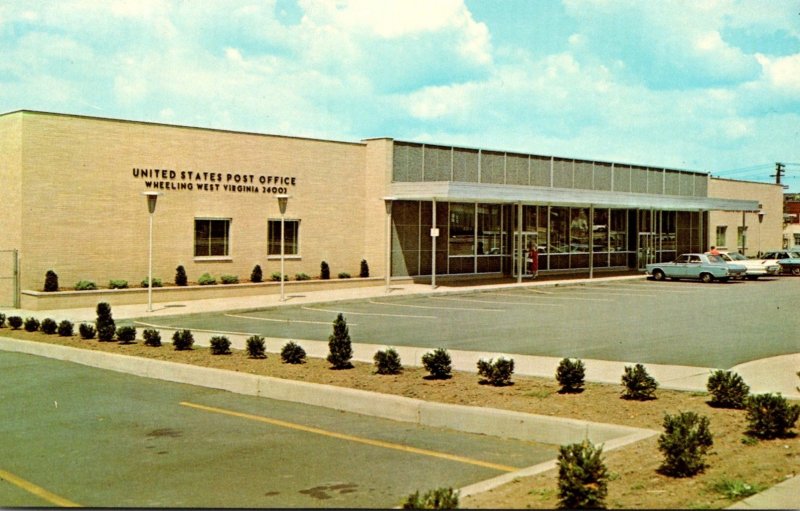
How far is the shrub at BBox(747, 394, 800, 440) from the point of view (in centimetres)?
843

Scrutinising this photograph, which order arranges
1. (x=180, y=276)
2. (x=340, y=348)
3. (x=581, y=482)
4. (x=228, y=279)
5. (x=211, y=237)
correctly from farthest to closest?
1. (x=211, y=237)
2. (x=228, y=279)
3. (x=180, y=276)
4. (x=340, y=348)
5. (x=581, y=482)

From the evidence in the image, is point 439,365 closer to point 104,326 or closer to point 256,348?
point 256,348

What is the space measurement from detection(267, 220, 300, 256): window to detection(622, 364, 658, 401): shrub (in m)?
23.4

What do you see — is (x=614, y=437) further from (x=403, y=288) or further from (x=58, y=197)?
(x=403, y=288)

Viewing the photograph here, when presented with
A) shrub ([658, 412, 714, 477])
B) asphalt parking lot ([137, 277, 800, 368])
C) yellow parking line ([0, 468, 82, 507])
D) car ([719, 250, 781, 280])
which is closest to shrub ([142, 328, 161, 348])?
asphalt parking lot ([137, 277, 800, 368])

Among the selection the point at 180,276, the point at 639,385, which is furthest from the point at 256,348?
the point at 180,276

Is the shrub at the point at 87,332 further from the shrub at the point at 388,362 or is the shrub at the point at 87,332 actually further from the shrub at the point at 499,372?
the shrub at the point at 499,372

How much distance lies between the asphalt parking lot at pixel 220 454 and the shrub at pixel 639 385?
6.97 feet

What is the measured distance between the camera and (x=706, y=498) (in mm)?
6367

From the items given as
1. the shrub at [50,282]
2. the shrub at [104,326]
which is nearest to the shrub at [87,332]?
the shrub at [104,326]

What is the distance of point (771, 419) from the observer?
8422 millimetres

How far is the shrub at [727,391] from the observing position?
32.6 ft

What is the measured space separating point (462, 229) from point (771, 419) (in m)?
30.0

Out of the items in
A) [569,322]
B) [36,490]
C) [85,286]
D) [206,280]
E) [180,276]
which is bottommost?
[36,490]
